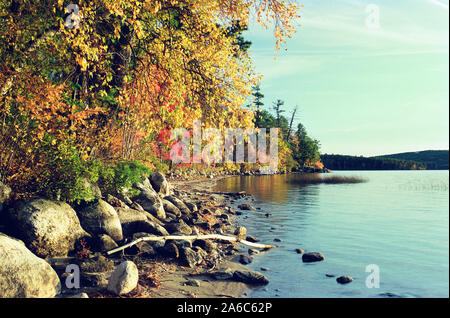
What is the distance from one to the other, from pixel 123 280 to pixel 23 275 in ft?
6.26

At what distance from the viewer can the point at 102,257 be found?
8.89 meters

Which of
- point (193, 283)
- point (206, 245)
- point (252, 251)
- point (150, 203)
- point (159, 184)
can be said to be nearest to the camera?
point (193, 283)

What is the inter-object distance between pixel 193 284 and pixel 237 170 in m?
59.2

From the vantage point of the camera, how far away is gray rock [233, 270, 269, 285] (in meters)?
8.93

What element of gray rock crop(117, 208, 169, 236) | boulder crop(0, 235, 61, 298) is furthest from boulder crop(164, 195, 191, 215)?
boulder crop(0, 235, 61, 298)

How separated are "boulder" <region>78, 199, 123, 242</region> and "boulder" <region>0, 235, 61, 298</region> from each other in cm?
300

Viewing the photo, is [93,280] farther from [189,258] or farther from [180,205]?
[180,205]

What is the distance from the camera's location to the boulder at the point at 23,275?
7047 mm

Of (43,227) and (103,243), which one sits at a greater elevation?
(43,227)

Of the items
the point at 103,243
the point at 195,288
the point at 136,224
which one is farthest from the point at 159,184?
the point at 195,288

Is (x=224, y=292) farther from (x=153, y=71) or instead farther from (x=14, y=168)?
(x=153, y=71)

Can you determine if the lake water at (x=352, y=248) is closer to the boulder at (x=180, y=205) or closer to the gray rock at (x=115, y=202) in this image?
the boulder at (x=180, y=205)

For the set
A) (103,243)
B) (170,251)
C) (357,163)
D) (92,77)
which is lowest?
(170,251)

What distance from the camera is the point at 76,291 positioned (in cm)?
758
